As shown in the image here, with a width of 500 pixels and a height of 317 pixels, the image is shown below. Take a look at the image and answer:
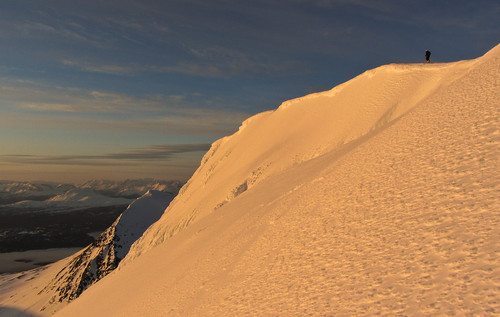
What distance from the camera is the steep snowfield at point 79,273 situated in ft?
377

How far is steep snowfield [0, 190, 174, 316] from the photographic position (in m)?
115

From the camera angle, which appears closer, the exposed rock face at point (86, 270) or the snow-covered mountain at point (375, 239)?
the snow-covered mountain at point (375, 239)

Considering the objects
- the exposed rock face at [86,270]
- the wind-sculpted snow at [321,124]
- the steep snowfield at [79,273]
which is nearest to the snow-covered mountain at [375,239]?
the wind-sculpted snow at [321,124]

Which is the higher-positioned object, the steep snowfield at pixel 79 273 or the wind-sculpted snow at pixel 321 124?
the wind-sculpted snow at pixel 321 124

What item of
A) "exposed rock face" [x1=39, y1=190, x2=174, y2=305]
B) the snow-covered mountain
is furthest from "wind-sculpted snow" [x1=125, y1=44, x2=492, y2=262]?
"exposed rock face" [x1=39, y1=190, x2=174, y2=305]

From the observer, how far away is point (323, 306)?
768 centimetres

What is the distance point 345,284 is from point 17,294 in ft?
543

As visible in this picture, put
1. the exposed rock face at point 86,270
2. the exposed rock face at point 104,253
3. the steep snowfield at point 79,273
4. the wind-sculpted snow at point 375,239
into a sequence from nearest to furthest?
the wind-sculpted snow at point 375,239 → the steep snowfield at point 79,273 → the exposed rock face at point 86,270 → the exposed rock face at point 104,253

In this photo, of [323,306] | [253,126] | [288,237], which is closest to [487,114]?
[288,237]

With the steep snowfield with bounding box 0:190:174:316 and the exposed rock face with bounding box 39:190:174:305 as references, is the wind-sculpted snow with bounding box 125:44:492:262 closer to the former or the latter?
the steep snowfield with bounding box 0:190:174:316

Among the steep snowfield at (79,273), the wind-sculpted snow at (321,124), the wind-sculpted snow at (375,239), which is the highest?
the wind-sculpted snow at (321,124)

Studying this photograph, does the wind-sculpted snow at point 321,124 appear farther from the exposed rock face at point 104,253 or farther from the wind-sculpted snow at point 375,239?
the exposed rock face at point 104,253

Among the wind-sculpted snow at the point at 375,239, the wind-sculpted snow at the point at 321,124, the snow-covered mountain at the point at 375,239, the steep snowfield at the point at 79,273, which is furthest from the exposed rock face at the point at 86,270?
the wind-sculpted snow at the point at 375,239

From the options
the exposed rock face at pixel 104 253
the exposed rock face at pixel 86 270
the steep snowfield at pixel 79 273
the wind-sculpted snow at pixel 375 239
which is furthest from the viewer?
the exposed rock face at pixel 104 253
